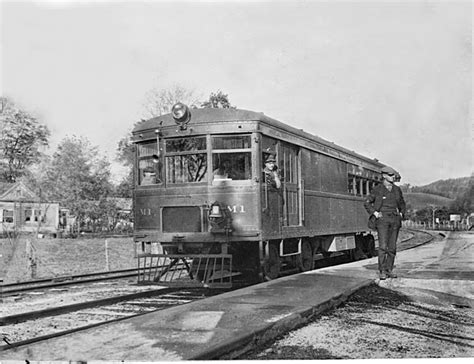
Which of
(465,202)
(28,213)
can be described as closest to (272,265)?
(465,202)

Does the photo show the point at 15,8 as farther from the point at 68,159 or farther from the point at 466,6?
the point at 68,159

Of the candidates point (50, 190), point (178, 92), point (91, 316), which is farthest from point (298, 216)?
point (50, 190)

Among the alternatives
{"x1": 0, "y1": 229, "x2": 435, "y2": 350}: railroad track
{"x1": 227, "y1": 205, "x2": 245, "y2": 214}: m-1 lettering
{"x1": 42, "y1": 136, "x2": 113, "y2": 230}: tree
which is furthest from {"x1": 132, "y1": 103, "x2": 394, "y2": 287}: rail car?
{"x1": 42, "y1": 136, "x2": 113, "y2": 230}: tree

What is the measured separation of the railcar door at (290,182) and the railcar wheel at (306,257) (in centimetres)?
110

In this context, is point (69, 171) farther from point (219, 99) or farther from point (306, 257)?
point (306, 257)

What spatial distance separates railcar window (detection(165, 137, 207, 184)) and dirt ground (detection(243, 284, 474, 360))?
330 cm

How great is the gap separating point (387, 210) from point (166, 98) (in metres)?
5.82

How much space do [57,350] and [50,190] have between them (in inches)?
932

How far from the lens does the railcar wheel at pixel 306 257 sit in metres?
11.6

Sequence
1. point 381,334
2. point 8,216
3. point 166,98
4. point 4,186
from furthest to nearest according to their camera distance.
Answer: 1. point 8,216
2. point 4,186
3. point 166,98
4. point 381,334

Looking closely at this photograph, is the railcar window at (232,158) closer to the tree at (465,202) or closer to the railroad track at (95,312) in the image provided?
the railroad track at (95,312)

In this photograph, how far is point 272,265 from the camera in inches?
384

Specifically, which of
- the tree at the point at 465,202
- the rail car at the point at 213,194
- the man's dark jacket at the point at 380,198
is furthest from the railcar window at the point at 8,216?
the tree at the point at 465,202

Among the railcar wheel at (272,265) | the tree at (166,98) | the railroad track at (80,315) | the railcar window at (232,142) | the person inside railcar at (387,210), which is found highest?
the tree at (166,98)
